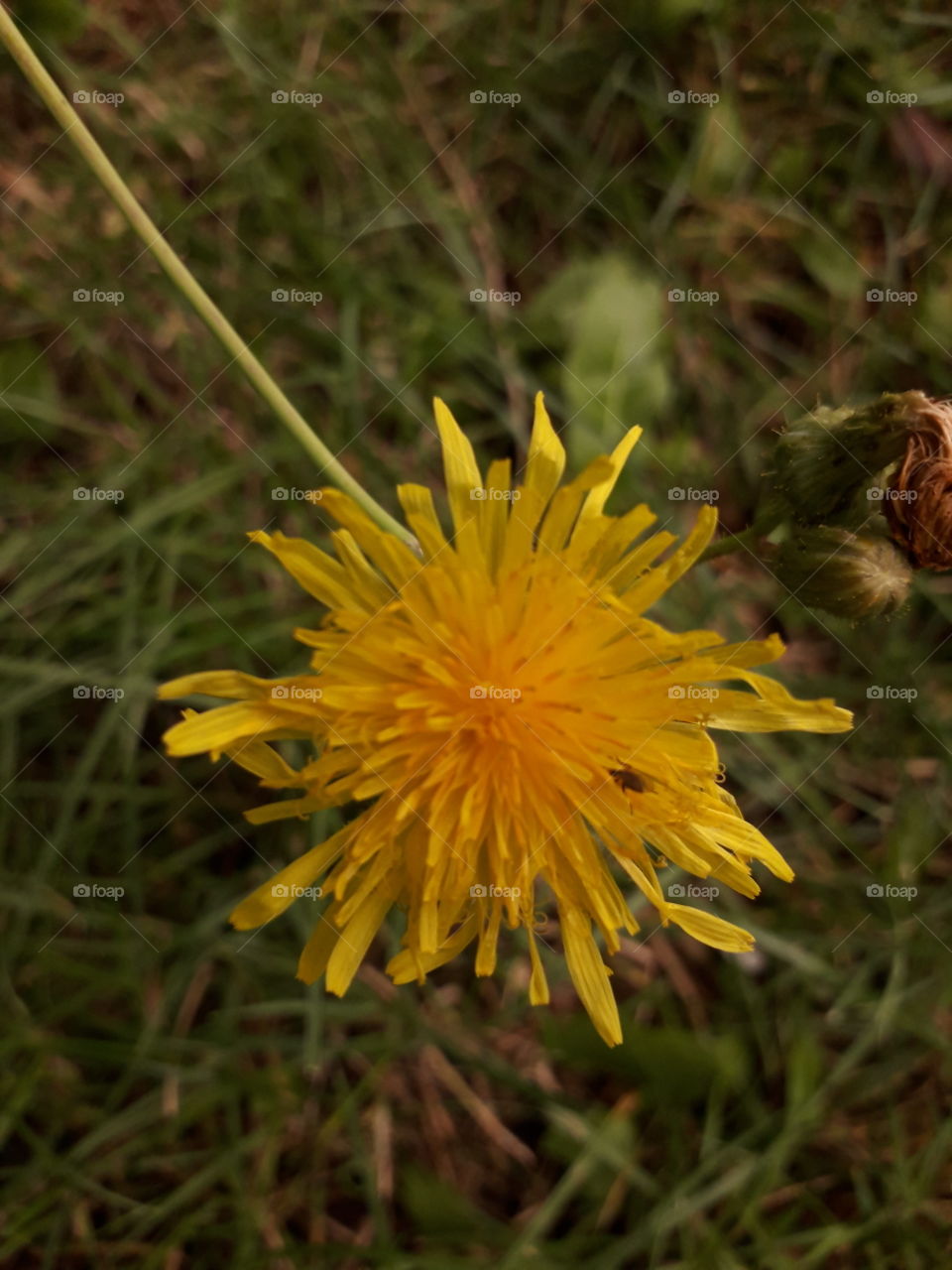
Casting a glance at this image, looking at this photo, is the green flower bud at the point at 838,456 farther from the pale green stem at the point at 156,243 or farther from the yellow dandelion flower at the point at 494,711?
the pale green stem at the point at 156,243

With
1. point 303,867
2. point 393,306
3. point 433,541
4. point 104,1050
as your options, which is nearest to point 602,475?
point 433,541

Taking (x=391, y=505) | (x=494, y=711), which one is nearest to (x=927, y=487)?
(x=494, y=711)

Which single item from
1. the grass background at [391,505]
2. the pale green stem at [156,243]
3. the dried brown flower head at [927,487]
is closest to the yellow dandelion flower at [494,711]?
the pale green stem at [156,243]

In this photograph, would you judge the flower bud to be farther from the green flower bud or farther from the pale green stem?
the pale green stem

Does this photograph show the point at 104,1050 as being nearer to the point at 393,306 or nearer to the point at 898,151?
the point at 393,306

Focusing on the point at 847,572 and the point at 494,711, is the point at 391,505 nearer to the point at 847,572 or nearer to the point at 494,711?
the point at 494,711
